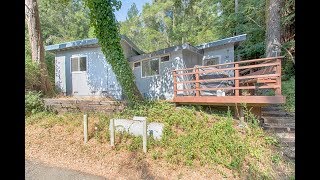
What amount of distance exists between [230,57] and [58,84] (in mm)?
9158

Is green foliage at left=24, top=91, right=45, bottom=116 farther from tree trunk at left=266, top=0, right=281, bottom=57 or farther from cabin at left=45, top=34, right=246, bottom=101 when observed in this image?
tree trunk at left=266, top=0, right=281, bottom=57

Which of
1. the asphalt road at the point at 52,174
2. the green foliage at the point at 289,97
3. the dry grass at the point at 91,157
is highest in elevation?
the green foliage at the point at 289,97

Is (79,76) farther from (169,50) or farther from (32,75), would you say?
(169,50)

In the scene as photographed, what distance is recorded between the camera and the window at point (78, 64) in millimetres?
10758

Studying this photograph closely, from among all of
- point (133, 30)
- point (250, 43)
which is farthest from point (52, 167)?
point (133, 30)

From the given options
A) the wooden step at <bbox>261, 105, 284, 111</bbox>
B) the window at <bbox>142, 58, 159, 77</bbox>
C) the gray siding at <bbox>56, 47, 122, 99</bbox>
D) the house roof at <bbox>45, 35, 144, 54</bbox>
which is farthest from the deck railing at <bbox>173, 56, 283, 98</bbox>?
the house roof at <bbox>45, 35, 144, 54</bbox>

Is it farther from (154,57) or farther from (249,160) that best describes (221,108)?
(154,57)

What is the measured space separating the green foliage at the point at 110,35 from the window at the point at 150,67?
3.13 metres

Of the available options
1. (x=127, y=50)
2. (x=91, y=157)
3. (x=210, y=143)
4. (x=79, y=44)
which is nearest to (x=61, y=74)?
(x=79, y=44)

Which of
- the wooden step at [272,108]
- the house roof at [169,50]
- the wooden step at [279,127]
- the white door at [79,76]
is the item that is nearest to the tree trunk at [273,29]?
the wooden step at [272,108]

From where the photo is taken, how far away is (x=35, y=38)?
30.3 ft

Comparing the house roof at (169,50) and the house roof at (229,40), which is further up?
the house roof at (229,40)

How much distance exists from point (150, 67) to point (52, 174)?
693 cm

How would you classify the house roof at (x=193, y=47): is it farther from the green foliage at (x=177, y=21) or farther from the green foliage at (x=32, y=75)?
the green foliage at (x=177, y=21)
